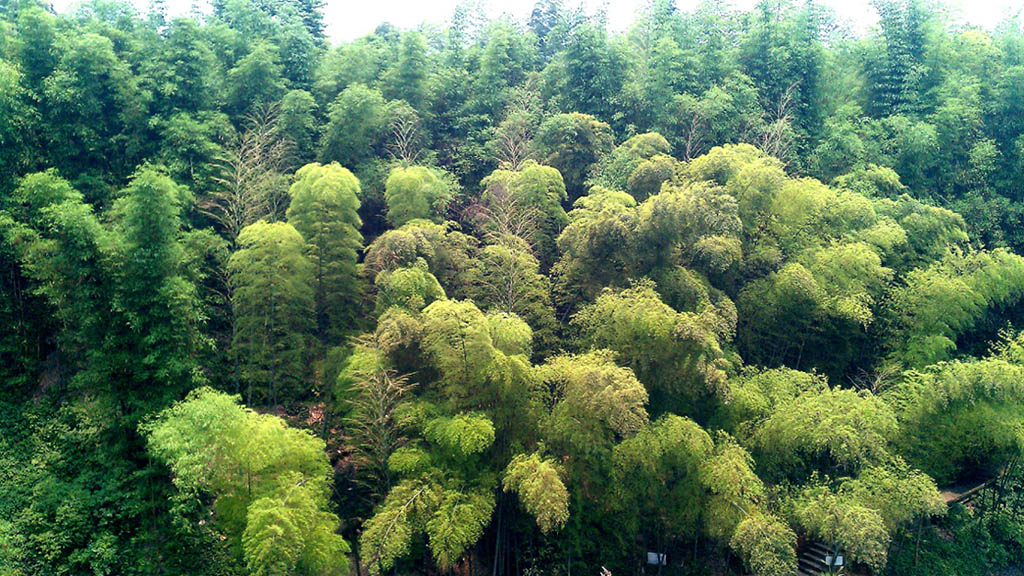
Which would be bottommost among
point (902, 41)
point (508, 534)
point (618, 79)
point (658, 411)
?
point (508, 534)

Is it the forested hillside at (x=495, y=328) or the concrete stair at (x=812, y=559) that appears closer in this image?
the forested hillside at (x=495, y=328)

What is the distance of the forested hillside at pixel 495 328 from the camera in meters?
10.8

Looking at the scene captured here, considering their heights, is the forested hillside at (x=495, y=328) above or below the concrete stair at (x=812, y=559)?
above

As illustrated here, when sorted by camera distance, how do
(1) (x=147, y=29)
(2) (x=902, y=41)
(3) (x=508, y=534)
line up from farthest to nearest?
(2) (x=902, y=41)
(1) (x=147, y=29)
(3) (x=508, y=534)

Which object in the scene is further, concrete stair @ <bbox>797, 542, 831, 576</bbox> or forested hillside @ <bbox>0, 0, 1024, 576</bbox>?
concrete stair @ <bbox>797, 542, 831, 576</bbox>

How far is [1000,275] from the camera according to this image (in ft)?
46.8

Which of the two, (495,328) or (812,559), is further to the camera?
(812,559)

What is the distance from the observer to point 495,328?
37.8 ft

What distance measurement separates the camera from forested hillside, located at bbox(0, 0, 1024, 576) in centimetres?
1076

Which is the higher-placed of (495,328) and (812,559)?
(495,328)

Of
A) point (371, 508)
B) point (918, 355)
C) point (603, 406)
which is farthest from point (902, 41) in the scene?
point (371, 508)

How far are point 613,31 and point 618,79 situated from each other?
227 inches

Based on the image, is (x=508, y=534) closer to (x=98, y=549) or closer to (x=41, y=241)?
(x=98, y=549)

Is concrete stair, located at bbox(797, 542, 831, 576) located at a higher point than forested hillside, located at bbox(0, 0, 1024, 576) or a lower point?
lower
